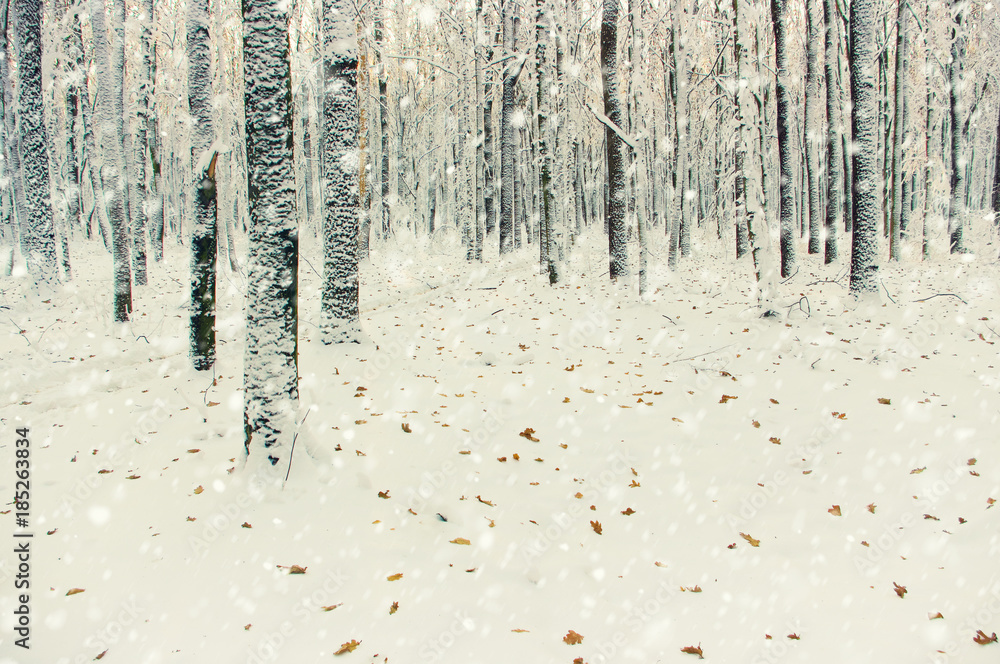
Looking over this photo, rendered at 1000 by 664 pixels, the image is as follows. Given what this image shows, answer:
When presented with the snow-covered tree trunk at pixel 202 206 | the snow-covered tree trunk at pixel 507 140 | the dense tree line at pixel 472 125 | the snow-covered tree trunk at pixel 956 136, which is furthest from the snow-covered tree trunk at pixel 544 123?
the snow-covered tree trunk at pixel 956 136

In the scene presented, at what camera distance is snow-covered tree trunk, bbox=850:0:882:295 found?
29.5 ft

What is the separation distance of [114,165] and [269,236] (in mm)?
8941

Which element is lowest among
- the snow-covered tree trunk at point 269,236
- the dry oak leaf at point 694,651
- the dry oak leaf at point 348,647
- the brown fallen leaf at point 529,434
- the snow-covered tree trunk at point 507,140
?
the dry oak leaf at point 694,651

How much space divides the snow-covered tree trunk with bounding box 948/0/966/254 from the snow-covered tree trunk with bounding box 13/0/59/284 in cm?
2153

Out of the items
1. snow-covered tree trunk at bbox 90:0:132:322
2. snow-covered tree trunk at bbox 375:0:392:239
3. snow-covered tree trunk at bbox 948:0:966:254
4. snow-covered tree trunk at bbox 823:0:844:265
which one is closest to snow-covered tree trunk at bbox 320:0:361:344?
snow-covered tree trunk at bbox 90:0:132:322

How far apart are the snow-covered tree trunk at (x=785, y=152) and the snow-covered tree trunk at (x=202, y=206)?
1099 cm

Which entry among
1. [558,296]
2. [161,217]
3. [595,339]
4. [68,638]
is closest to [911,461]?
[595,339]

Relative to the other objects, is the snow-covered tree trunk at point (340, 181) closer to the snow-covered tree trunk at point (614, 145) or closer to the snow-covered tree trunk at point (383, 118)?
the snow-covered tree trunk at point (614, 145)

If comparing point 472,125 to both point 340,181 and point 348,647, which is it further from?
point 348,647

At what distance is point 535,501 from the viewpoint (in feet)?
14.4

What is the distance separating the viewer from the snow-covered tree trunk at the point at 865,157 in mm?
8992

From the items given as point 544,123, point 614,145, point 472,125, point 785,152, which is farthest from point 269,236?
point 472,125

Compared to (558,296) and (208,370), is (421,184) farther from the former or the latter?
(208,370)

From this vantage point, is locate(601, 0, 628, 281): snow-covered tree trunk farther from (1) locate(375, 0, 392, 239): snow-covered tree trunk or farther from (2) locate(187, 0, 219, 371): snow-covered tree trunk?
(2) locate(187, 0, 219, 371): snow-covered tree trunk
